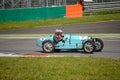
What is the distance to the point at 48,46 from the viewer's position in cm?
1725

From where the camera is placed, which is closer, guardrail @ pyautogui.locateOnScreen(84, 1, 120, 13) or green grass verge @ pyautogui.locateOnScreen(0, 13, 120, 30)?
green grass verge @ pyautogui.locateOnScreen(0, 13, 120, 30)

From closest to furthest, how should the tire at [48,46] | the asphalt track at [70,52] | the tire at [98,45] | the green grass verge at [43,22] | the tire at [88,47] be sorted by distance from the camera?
→ the tire at [88,47], the asphalt track at [70,52], the tire at [98,45], the tire at [48,46], the green grass verge at [43,22]

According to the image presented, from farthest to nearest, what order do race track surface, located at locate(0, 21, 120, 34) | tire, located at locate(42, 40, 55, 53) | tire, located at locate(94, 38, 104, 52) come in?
1. race track surface, located at locate(0, 21, 120, 34)
2. tire, located at locate(42, 40, 55, 53)
3. tire, located at locate(94, 38, 104, 52)

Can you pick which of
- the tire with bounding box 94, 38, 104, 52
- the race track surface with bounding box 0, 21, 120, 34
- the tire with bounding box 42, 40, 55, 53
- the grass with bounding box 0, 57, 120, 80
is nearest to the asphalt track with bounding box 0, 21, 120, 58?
the race track surface with bounding box 0, 21, 120, 34

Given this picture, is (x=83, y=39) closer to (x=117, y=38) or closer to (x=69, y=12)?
(x=117, y=38)

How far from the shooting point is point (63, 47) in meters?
17.0

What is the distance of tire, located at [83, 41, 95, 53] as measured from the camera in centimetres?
1627

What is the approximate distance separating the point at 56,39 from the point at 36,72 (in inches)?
242

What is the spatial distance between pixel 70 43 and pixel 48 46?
3.58 feet

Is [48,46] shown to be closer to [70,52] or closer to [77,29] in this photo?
[70,52]

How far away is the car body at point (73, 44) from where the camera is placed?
53.6 ft

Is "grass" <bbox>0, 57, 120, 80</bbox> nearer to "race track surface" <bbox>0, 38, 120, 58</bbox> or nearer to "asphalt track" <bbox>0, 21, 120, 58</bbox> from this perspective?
"race track surface" <bbox>0, 38, 120, 58</bbox>

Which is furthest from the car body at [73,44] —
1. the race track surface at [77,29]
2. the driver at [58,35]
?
the race track surface at [77,29]

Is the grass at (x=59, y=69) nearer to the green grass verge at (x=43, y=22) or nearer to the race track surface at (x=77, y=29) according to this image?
the race track surface at (x=77, y=29)
